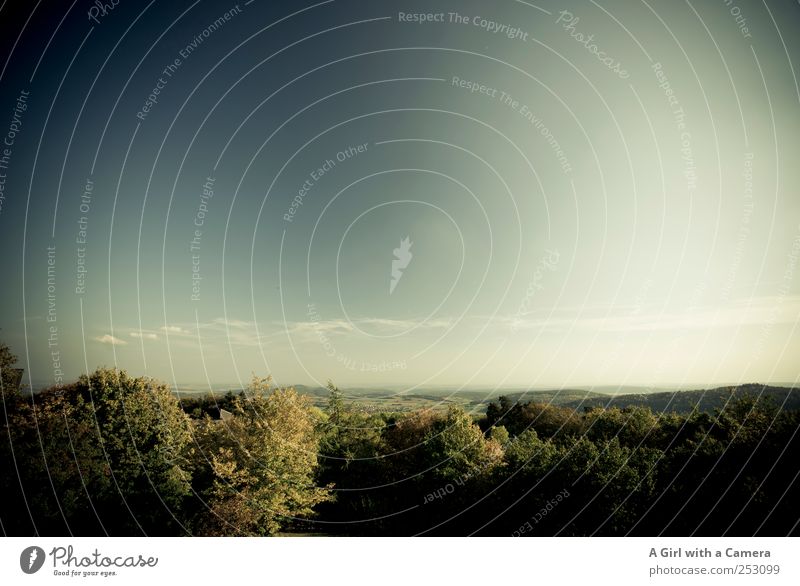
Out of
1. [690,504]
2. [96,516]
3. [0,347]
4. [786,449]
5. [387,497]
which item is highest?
[0,347]

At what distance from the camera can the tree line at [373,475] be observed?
17672 millimetres

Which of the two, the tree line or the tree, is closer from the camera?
the tree line

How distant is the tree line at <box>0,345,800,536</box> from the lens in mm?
17672

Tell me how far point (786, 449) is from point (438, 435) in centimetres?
1802

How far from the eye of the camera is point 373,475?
107 feet

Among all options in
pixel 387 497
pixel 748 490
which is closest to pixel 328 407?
pixel 387 497

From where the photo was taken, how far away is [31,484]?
691 inches

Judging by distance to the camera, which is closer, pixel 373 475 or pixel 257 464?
pixel 257 464

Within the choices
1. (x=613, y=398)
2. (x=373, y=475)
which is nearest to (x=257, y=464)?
(x=373, y=475)

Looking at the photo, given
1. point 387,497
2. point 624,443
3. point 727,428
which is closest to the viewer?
point 727,428

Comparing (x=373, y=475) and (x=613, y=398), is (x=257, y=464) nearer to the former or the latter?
(x=373, y=475)

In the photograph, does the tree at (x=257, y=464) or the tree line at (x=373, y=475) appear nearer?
the tree line at (x=373, y=475)

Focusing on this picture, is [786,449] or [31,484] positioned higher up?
[786,449]
